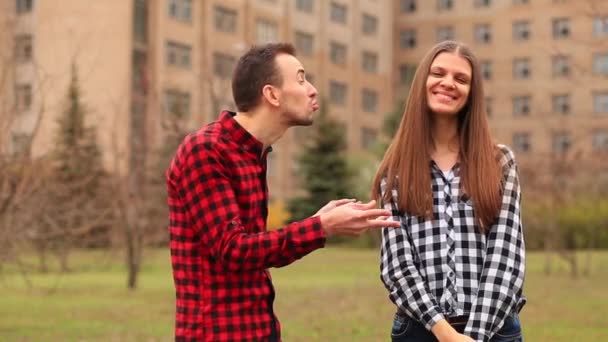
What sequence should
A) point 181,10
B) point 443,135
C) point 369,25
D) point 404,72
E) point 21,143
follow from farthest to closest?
point 404,72
point 369,25
point 181,10
point 21,143
point 443,135

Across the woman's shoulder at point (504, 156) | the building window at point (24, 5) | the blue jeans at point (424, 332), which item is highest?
the building window at point (24, 5)

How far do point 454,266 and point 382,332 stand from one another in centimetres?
942

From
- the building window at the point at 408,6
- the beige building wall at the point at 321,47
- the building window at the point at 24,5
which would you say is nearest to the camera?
the building window at the point at 24,5

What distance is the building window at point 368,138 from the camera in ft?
245

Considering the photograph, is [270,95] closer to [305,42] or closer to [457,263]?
[457,263]

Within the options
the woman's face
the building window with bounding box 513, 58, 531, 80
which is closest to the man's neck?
the woman's face

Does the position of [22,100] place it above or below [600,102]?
below

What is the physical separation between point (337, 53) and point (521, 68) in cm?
1545

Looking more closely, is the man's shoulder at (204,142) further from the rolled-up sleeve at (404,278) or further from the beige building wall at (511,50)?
the beige building wall at (511,50)

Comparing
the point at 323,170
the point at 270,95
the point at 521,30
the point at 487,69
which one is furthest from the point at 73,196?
the point at 487,69

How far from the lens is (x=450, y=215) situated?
4082 millimetres

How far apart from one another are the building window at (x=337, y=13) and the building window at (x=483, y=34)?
12.8 meters

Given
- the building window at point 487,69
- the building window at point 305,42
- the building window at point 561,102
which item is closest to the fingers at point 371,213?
the building window at point 305,42

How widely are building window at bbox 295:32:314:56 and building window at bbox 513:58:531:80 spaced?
17949 mm
